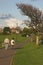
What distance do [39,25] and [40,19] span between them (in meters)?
1.36

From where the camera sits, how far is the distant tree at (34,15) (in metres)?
51.2

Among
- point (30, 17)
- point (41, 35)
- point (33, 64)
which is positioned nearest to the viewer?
point (33, 64)

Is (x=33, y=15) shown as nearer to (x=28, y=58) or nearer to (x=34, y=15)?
(x=34, y=15)

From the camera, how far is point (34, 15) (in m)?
53.2

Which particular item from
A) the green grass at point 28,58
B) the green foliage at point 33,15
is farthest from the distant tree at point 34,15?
the green grass at point 28,58

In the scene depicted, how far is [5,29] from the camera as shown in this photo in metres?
116

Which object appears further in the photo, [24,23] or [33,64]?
[24,23]

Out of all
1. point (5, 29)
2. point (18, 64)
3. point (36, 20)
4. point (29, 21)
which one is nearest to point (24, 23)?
point (29, 21)

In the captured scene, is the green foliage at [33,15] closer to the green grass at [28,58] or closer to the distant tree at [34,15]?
the distant tree at [34,15]

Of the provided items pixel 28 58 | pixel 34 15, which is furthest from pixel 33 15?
pixel 28 58

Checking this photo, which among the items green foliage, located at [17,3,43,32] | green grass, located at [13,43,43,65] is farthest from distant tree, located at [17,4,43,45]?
green grass, located at [13,43,43,65]

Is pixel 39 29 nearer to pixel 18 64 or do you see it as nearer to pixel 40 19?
pixel 40 19

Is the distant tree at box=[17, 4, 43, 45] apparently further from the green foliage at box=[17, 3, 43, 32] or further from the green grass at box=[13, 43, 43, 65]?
the green grass at box=[13, 43, 43, 65]

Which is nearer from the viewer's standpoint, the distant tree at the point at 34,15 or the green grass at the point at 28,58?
the green grass at the point at 28,58
